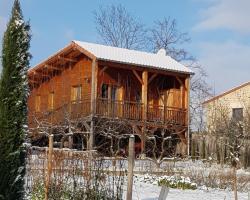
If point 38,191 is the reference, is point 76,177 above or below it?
above

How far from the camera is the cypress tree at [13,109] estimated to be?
694cm

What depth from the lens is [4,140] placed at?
22.8 ft

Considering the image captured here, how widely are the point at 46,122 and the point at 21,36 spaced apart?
22051 mm

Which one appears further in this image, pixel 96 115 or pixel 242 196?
pixel 96 115

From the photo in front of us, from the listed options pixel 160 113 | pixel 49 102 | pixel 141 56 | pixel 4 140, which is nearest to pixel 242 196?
pixel 4 140

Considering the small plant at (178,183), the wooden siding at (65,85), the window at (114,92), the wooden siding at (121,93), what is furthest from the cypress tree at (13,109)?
the window at (114,92)

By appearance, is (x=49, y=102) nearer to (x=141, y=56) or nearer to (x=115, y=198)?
(x=141, y=56)

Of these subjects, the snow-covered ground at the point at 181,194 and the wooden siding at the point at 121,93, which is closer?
the snow-covered ground at the point at 181,194

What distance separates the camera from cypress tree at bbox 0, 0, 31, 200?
6.94 metres

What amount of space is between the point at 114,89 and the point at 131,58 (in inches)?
84.4

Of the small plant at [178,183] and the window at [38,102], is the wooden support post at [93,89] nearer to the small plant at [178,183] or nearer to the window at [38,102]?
the window at [38,102]

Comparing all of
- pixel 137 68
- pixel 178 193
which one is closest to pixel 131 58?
pixel 137 68

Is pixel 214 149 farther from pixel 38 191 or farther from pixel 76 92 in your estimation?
pixel 38 191

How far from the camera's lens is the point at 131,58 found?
2922 centimetres
